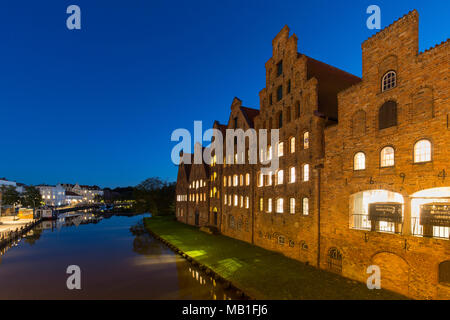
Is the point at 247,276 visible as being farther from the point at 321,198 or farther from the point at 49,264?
the point at 49,264

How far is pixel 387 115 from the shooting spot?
15.7m

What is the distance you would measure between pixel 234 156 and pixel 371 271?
21.3 metres

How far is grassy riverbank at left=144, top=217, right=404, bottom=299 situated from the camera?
1491 centimetres

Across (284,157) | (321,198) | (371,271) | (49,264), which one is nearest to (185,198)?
(49,264)

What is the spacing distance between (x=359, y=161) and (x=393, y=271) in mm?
6796

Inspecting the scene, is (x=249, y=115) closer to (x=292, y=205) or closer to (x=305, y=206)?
(x=292, y=205)

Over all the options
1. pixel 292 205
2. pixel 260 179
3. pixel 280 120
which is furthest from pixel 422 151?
pixel 260 179

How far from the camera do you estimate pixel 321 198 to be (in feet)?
64.4

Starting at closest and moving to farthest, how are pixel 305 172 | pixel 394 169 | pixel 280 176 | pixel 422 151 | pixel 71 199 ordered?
pixel 422 151, pixel 394 169, pixel 305 172, pixel 280 176, pixel 71 199

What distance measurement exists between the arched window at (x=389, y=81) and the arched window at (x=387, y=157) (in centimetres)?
375

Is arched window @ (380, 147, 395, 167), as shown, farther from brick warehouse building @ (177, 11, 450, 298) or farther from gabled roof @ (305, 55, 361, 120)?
gabled roof @ (305, 55, 361, 120)

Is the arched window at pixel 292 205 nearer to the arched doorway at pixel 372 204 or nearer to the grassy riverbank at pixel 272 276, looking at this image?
the grassy riverbank at pixel 272 276

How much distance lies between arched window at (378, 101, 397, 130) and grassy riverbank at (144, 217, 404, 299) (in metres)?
9.80
